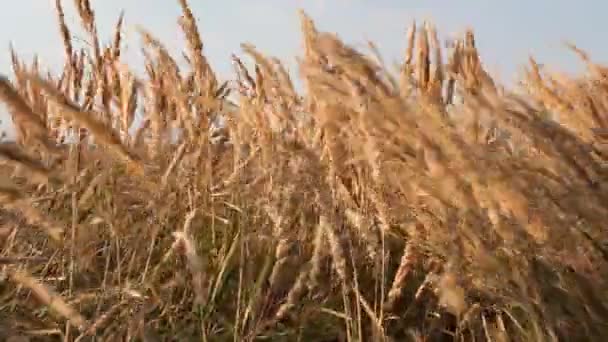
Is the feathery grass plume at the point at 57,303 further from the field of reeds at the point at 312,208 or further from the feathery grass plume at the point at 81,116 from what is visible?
the feathery grass plume at the point at 81,116

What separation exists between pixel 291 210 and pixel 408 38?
0.76 meters

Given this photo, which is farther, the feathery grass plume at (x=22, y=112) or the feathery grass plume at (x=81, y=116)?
the feathery grass plume at (x=81, y=116)

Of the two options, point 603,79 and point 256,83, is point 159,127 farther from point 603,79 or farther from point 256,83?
point 603,79

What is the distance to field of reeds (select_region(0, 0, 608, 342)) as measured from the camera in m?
1.28

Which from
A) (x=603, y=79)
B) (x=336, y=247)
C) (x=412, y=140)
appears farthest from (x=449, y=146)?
(x=603, y=79)

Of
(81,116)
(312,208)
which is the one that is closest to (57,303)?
(81,116)

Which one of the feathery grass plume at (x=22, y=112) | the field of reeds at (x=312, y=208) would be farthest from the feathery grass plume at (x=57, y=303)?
the feathery grass plume at (x=22, y=112)

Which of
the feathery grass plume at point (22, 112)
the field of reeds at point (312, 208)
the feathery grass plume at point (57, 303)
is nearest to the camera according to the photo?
the feathery grass plume at point (22, 112)

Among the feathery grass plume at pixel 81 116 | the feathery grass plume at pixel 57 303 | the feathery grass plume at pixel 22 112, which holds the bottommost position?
the feathery grass plume at pixel 57 303

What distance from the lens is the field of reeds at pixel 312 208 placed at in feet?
4.19

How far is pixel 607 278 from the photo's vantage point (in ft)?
4.58

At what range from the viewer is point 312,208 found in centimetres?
196

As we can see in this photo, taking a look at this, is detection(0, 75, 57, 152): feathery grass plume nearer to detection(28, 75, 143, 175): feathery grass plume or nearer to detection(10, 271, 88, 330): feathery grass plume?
detection(28, 75, 143, 175): feathery grass plume

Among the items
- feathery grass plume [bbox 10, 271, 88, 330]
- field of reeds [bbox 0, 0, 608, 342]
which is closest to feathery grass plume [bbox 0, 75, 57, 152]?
field of reeds [bbox 0, 0, 608, 342]
